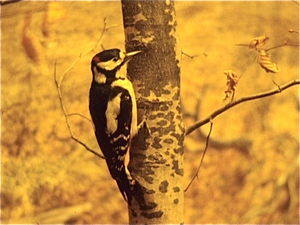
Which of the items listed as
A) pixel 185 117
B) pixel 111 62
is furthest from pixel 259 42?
pixel 111 62

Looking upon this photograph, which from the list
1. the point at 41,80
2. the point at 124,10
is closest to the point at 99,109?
the point at 124,10

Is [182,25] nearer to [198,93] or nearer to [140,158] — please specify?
[198,93]

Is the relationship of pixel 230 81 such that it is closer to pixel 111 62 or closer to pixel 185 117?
pixel 185 117

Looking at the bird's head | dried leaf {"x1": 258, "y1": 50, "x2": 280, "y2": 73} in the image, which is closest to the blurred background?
dried leaf {"x1": 258, "y1": 50, "x2": 280, "y2": 73}

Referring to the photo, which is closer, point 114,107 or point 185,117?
point 114,107

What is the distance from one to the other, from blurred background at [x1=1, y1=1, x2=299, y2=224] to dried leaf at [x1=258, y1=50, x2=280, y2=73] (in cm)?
4

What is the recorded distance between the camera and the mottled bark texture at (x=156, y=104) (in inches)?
38.1

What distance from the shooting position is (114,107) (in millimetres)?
965

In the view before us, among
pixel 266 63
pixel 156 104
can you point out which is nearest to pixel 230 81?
pixel 266 63

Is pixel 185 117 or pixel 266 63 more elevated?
pixel 266 63

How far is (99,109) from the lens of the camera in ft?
3.24

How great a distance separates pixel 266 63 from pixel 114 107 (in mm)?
405

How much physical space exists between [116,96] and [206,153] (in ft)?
1.29

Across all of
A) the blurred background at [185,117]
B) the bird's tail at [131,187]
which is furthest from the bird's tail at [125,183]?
the blurred background at [185,117]
